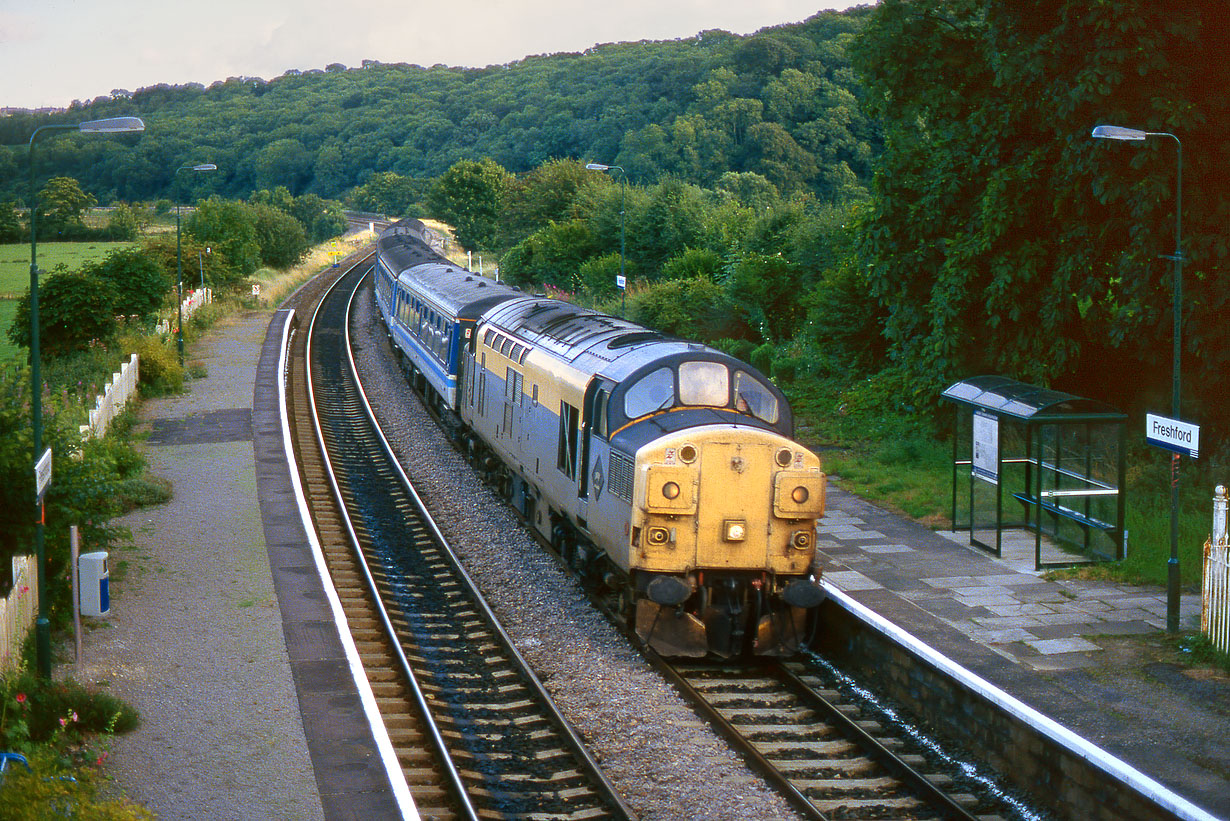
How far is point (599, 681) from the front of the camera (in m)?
12.2

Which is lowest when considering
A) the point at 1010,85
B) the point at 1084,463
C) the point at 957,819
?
the point at 957,819

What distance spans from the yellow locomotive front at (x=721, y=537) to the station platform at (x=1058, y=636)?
65.3 inches

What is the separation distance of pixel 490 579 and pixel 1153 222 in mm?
11036

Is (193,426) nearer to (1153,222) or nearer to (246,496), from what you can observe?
(246,496)

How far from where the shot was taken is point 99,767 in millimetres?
9578

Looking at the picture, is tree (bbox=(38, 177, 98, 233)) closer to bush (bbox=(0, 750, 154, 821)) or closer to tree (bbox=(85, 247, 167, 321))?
tree (bbox=(85, 247, 167, 321))

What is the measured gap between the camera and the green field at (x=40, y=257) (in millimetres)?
51438

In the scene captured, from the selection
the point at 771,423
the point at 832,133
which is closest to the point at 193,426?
the point at 771,423

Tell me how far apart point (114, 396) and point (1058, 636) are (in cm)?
2140

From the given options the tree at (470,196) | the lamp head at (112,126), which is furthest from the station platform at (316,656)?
the tree at (470,196)

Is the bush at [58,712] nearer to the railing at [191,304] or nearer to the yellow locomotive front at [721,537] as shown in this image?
the yellow locomotive front at [721,537]

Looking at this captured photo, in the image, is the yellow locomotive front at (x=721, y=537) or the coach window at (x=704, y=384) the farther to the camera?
the coach window at (x=704, y=384)

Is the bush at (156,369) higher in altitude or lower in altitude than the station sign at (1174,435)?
lower

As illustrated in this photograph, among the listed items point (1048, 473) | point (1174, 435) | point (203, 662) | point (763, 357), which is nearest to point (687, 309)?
point (763, 357)
